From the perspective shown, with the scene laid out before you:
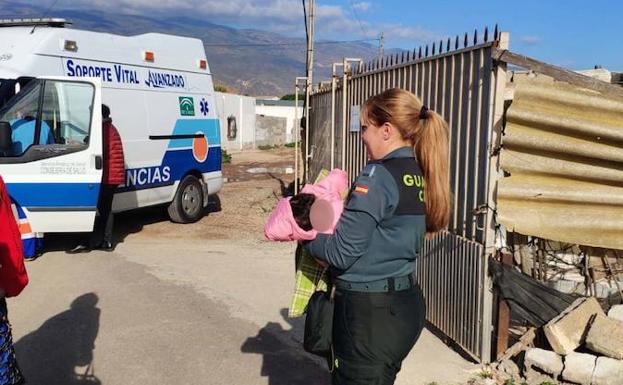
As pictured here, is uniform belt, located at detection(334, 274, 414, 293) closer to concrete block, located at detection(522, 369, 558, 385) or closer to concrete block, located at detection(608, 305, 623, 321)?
concrete block, located at detection(522, 369, 558, 385)

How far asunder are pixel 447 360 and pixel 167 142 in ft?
20.7

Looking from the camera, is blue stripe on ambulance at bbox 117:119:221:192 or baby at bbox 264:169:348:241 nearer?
baby at bbox 264:169:348:241

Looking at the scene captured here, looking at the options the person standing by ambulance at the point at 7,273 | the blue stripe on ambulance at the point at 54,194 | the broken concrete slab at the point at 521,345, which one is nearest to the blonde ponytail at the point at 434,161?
the person standing by ambulance at the point at 7,273

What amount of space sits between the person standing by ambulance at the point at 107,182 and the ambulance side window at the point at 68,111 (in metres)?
0.32

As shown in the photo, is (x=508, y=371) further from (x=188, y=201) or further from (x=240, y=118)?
(x=240, y=118)

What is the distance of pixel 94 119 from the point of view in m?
7.81

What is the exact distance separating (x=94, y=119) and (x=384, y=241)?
6191 mm

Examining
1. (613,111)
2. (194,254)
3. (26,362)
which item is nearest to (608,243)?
(613,111)

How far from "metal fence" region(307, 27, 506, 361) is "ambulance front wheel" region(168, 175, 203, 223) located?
5.51m

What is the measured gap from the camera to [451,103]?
4.97m

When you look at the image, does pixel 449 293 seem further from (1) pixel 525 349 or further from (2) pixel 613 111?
(2) pixel 613 111

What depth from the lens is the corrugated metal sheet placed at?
4.53 meters

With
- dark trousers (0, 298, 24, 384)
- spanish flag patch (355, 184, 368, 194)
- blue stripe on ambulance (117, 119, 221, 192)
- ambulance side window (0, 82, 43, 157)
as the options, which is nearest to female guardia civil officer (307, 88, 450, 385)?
spanish flag patch (355, 184, 368, 194)

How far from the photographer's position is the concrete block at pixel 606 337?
4156 mm
